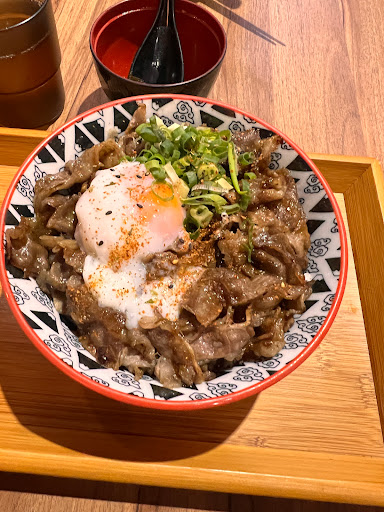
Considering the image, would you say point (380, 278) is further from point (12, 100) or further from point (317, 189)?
point (12, 100)

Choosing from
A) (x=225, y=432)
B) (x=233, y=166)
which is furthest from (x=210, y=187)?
(x=225, y=432)

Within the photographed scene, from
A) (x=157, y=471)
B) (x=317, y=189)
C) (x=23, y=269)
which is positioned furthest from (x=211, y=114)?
(x=157, y=471)

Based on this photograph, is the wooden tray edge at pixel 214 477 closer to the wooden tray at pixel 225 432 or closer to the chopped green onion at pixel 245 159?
the wooden tray at pixel 225 432

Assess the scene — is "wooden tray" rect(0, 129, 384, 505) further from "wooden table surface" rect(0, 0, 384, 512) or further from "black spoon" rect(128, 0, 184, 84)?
"black spoon" rect(128, 0, 184, 84)

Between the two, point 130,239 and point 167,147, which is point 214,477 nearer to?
point 130,239

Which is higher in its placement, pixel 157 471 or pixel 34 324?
pixel 34 324

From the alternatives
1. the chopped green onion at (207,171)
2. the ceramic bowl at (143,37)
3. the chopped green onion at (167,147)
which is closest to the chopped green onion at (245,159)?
the chopped green onion at (207,171)
